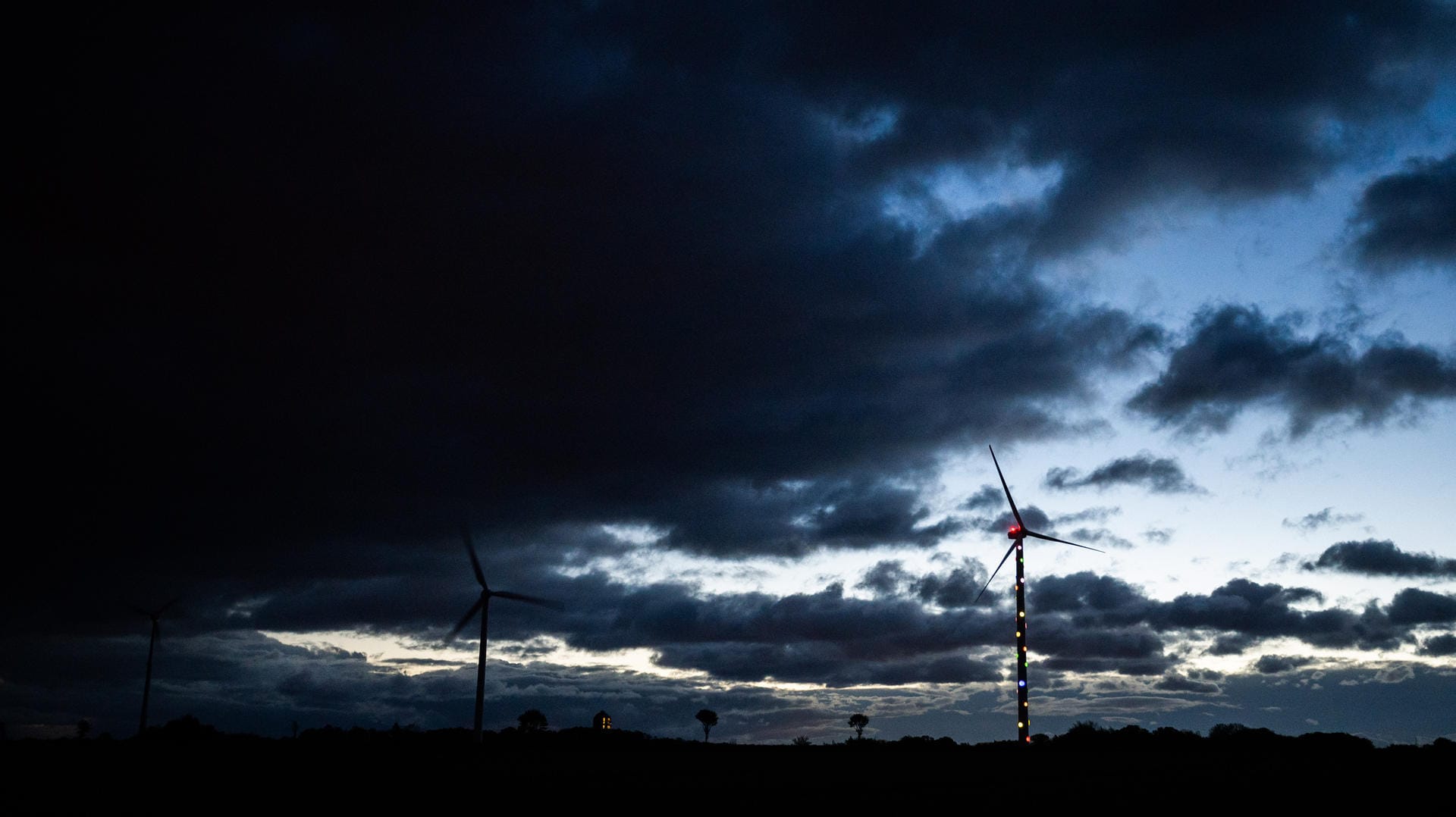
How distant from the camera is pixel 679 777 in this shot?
96125 mm

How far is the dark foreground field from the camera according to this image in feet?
236

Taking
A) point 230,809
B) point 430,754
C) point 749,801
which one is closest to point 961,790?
point 749,801

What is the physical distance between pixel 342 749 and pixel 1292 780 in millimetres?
114171

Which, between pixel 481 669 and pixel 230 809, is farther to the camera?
pixel 481 669

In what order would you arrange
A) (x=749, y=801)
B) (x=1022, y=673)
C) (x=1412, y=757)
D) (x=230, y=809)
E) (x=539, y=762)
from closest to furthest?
(x=230, y=809), (x=749, y=801), (x=539, y=762), (x=1412, y=757), (x=1022, y=673)

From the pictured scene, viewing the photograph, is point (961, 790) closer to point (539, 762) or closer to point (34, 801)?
point (539, 762)

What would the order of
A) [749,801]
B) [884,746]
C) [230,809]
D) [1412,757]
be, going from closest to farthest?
[230,809] → [749,801] → [1412,757] → [884,746]

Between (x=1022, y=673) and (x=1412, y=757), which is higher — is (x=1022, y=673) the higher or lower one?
the higher one

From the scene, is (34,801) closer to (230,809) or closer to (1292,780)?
(230,809)

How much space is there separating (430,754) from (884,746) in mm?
80519

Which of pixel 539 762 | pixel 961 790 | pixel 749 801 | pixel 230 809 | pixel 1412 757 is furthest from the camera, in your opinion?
pixel 1412 757

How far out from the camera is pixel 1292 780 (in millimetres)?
91000

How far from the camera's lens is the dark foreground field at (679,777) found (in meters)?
72.1

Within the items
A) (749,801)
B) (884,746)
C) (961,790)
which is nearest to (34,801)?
(749,801)
